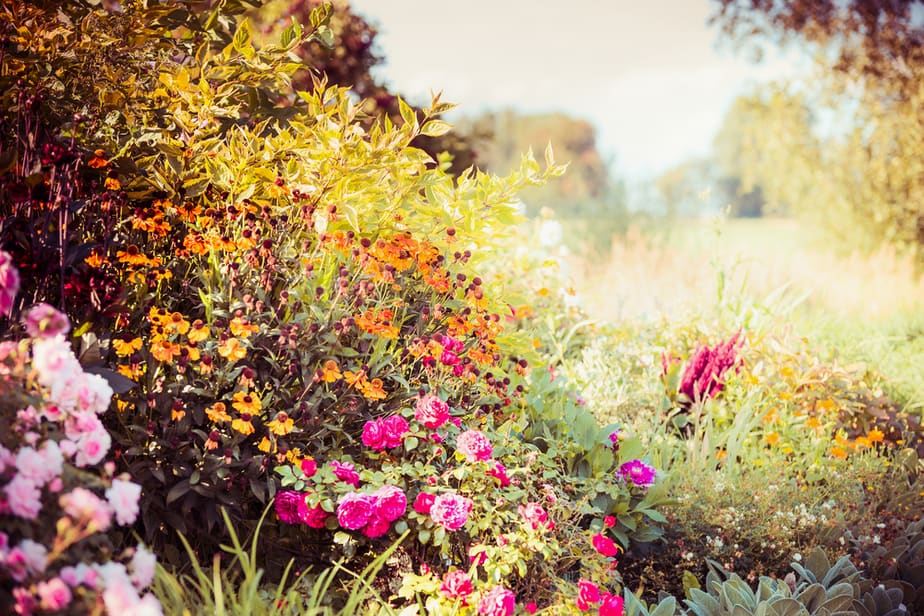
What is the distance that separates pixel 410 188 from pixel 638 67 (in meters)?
37.7

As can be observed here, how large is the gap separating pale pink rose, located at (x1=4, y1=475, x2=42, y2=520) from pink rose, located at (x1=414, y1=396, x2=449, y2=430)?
1325 millimetres

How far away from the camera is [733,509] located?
3.32 metres

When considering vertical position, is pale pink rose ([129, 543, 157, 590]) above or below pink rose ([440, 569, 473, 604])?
above

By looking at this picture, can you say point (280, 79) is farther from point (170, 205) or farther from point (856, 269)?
point (856, 269)

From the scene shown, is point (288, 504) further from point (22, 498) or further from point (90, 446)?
point (22, 498)

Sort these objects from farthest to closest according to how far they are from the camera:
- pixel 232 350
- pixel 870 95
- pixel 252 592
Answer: pixel 870 95 < pixel 232 350 < pixel 252 592

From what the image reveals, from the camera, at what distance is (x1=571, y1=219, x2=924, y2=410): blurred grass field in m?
5.84

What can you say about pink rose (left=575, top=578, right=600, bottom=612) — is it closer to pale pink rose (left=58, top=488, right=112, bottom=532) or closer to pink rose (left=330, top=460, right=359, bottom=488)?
pink rose (left=330, top=460, right=359, bottom=488)

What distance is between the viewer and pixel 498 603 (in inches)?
92.6

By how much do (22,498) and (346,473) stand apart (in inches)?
47.0

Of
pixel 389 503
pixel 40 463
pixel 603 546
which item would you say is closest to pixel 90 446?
pixel 40 463

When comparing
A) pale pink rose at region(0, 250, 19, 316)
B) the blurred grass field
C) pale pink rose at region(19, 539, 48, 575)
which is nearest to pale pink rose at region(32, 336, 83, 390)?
pale pink rose at region(0, 250, 19, 316)

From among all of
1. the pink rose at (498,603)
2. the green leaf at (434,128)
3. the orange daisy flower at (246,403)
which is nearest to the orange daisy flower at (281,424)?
the orange daisy flower at (246,403)

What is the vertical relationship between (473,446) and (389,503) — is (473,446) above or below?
above
